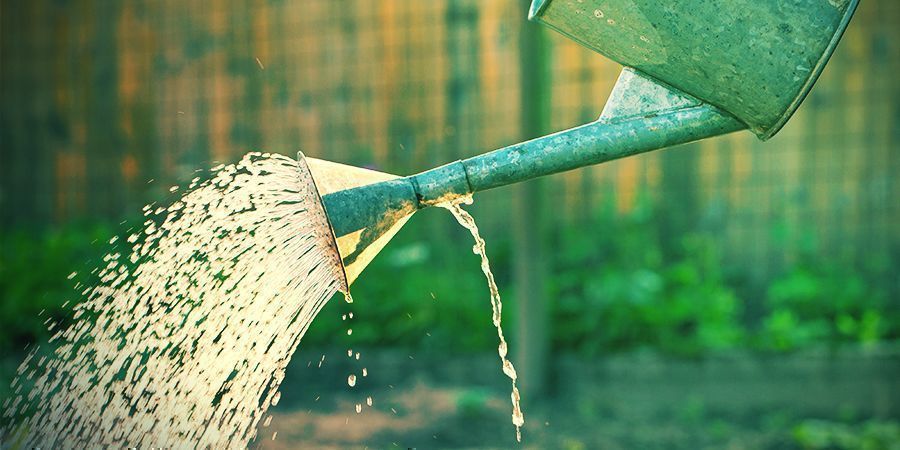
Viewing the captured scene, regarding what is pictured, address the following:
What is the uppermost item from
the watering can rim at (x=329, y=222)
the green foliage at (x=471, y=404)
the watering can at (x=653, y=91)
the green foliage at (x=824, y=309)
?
the watering can at (x=653, y=91)

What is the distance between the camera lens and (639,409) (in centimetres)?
426

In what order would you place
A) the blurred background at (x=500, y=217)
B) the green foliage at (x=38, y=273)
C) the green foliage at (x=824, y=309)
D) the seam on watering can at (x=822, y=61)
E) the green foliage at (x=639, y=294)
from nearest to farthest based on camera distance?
1. the seam on watering can at (x=822, y=61)
2. the blurred background at (x=500, y=217)
3. the green foliage at (x=824, y=309)
4. the green foliage at (x=639, y=294)
5. the green foliage at (x=38, y=273)

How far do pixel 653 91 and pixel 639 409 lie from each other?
9.36ft

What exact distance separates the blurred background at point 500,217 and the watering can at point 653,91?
2.42 meters

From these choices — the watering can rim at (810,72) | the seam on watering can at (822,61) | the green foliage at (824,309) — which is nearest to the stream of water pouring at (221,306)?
the watering can rim at (810,72)

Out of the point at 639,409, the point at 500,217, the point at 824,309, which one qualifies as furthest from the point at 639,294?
the point at 500,217

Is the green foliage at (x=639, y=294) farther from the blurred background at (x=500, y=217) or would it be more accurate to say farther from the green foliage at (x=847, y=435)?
the green foliage at (x=847, y=435)

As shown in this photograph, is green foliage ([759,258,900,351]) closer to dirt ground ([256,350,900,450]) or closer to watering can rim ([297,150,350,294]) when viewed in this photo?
dirt ground ([256,350,900,450])

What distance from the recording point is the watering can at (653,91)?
5.03ft

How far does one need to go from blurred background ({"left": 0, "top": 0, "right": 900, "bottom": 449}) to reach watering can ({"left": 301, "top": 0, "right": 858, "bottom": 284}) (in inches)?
95.4

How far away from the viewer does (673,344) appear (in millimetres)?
4375

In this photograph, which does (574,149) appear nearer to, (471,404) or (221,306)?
(221,306)

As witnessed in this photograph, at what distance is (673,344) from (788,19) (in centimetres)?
302

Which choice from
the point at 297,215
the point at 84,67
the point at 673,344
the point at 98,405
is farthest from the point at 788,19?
the point at 84,67
